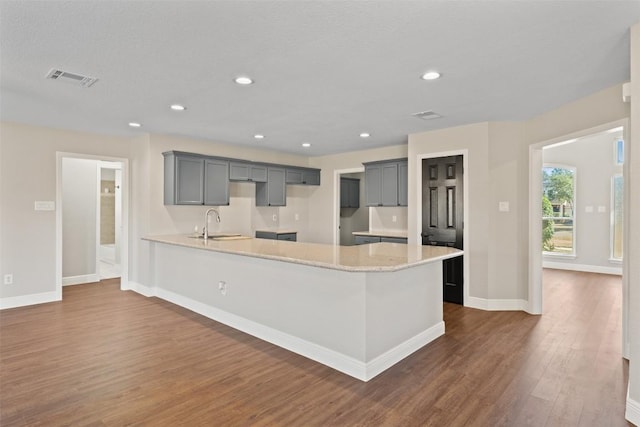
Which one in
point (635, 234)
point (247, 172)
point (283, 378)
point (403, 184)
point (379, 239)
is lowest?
point (283, 378)

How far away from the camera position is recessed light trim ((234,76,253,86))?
302 cm

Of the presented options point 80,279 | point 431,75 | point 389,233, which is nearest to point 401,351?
point 431,75

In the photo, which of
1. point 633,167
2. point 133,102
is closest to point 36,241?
point 133,102

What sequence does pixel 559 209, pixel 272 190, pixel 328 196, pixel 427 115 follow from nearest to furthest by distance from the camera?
pixel 427 115 < pixel 272 190 < pixel 328 196 < pixel 559 209

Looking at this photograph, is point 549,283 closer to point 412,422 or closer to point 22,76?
point 412,422

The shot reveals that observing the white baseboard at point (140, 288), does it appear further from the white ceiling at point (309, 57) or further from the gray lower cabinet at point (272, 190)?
the white ceiling at point (309, 57)

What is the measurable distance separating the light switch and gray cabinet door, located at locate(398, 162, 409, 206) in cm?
520

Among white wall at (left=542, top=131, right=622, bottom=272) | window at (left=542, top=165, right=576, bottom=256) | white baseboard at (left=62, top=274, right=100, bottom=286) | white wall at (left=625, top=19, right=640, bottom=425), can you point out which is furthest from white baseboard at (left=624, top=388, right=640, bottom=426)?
white baseboard at (left=62, top=274, right=100, bottom=286)

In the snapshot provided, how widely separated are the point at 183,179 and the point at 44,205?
1.89 m

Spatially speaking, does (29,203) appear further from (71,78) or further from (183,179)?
(71,78)

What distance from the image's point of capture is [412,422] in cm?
213

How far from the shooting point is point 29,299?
4.73m

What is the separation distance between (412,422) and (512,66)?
8.94 feet

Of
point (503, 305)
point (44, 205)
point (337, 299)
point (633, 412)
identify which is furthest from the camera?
point (44, 205)
